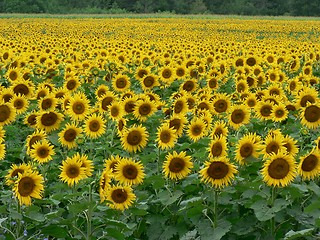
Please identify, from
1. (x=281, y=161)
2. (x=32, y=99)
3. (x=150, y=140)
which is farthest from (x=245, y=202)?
(x=32, y=99)

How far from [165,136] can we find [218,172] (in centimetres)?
108

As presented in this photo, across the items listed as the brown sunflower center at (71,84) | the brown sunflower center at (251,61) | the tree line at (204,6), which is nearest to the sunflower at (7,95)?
the brown sunflower center at (71,84)

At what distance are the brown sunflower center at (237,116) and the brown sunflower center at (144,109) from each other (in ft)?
2.71

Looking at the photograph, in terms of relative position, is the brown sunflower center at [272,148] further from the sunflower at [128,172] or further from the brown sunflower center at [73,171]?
the brown sunflower center at [73,171]

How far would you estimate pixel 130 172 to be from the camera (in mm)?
4672

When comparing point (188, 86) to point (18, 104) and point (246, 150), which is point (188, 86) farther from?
point (246, 150)

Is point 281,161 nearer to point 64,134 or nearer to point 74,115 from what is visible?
point 64,134

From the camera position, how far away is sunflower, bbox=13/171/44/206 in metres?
4.25

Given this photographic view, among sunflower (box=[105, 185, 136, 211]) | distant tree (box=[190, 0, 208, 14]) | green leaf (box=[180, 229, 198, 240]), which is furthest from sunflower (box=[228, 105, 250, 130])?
distant tree (box=[190, 0, 208, 14])

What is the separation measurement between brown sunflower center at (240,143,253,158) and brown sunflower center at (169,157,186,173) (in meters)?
0.42

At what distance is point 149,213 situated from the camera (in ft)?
16.1

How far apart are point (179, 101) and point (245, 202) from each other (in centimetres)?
219

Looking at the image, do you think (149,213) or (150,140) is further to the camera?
(150,140)

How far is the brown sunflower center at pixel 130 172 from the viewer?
466 cm
